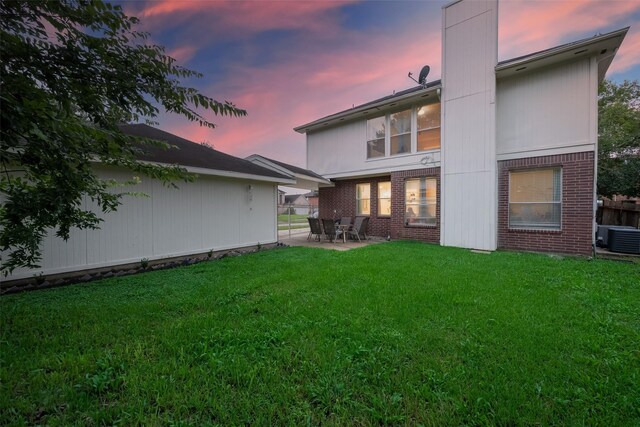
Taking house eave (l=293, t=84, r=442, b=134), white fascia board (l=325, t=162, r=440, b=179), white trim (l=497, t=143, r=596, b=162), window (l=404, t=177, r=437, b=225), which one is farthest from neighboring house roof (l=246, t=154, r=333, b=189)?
white trim (l=497, t=143, r=596, b=162)

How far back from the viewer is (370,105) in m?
10.5

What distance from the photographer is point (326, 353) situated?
2494 millimetres

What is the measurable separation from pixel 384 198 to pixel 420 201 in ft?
5.70

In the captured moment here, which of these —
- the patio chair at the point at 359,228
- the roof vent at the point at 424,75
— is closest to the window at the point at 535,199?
the patio chair at the point at 359,228

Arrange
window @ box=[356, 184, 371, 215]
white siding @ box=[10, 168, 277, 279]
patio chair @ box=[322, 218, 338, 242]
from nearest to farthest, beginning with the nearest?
white siding @ box=[10, 168, 277, 279], patio chair @ box=[322, 218, 338, 242], window @ box=[356, 184, 371, 215]

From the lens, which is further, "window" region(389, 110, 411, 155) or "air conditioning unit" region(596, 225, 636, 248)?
"window" region(389, 110, 411, 155)

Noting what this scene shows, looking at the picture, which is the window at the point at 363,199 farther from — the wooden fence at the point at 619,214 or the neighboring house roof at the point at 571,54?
the wooden fence at the point at 619,214

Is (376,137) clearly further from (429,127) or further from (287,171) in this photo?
(287,171)

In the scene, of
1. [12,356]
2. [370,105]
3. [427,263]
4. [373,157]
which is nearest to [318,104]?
[370,105]

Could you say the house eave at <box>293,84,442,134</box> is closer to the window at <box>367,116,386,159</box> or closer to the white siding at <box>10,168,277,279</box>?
the window at <box>367,116,386,159</box>

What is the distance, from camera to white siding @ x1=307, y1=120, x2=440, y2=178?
33.6ft

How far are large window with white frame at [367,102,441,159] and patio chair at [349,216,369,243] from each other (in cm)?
273

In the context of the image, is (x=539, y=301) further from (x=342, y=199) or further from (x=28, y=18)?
(x=342, y=199)

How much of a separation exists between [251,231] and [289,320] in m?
5.91
